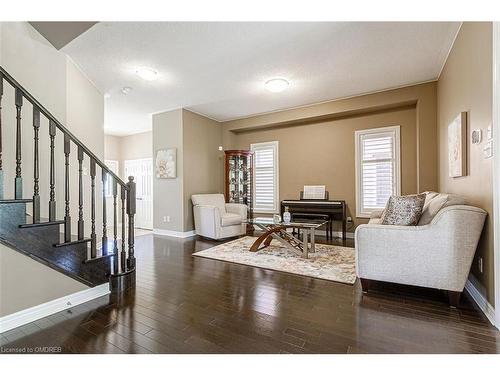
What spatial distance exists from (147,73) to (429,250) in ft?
12.9

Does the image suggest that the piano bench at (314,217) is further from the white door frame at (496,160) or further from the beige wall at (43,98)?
the beige wall at (43,98)

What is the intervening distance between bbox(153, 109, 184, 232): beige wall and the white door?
4.34 ft

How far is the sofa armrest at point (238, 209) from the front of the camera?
523cm

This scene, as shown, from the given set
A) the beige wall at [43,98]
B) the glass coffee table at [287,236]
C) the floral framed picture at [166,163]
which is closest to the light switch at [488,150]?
the glass coffee table at [287,236]

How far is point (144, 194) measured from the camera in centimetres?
682

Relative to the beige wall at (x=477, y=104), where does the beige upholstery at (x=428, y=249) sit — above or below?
below

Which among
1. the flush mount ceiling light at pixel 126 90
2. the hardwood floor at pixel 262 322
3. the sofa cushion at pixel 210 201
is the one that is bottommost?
the hardwood floor at pixel 262 322

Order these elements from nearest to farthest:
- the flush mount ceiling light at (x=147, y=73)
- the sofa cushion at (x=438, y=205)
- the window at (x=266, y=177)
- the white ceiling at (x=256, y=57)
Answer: the sofa cushion at (x=438, y=205) → the white ceiling at (x=256, y=57) → the flush mount ceiling light at (x=147, y=73) → the window at (x=266, y=177)

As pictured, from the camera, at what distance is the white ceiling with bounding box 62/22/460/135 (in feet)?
8.30

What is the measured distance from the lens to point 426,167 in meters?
4.00

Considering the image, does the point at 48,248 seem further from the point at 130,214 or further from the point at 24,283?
the point at 130,214

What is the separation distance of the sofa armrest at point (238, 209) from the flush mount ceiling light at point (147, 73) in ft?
9.47
